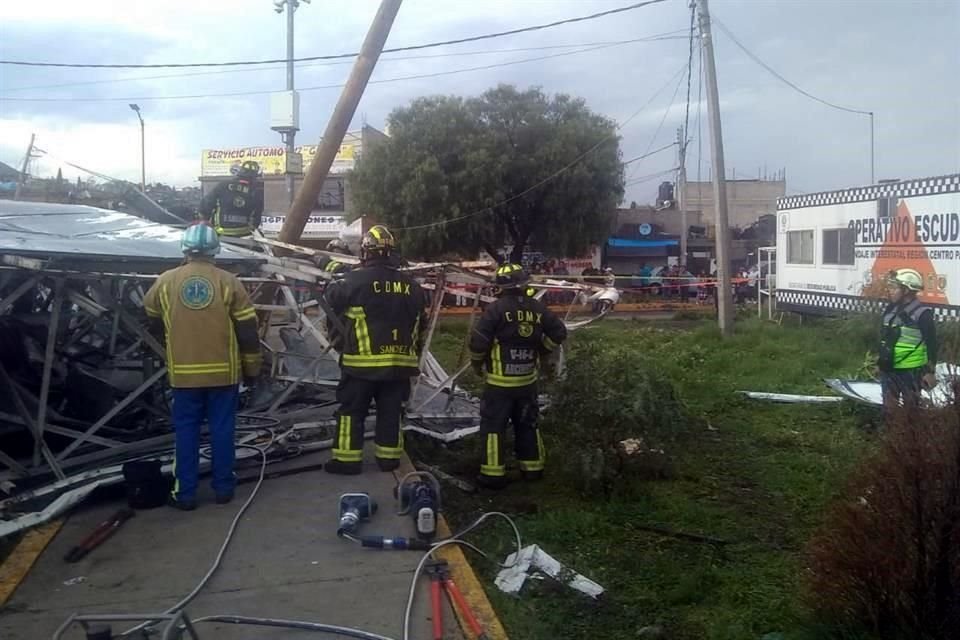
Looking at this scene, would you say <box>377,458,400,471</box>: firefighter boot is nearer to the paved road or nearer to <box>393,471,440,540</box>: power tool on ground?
the paved road

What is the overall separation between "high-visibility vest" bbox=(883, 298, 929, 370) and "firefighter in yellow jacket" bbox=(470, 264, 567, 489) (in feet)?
10.1

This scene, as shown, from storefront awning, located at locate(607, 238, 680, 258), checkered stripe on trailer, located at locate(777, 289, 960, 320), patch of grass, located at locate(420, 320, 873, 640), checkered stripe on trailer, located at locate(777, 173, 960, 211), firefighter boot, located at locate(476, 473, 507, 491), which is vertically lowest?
patch of grass, located at locate(420, 320, 873, 640)

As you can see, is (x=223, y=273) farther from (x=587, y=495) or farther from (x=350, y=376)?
(x=587, y=495)

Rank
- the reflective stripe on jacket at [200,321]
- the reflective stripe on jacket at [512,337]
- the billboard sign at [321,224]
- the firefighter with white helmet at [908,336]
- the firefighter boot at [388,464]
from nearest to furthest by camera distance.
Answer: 1. the reflective stripe on jacket at [200,321]
2. the firefighter boot at [388,464]
3. the reflective stripe on jacket at [512,337]
4. the firefighter with white helmet at [908,336]
5. the billboard sign at [321,224]

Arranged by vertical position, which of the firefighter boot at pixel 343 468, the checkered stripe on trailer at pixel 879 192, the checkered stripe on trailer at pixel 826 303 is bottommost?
the firefighter boot at pixel 343 468

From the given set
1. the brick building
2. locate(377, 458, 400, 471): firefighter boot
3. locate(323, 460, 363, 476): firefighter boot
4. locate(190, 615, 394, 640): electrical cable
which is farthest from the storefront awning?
locate(190, 615, 394, 640): electrical cable

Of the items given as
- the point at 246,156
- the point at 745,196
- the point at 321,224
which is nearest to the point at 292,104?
the point at 321,224

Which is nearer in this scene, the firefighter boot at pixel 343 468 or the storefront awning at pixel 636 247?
the firefighter boot at pixel 343 468

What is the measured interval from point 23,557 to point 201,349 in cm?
149

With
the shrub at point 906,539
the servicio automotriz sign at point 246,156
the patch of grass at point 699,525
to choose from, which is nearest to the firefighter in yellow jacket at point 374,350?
the patch of grass at point 699,525

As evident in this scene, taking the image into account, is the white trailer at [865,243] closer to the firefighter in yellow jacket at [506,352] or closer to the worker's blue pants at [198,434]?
the firefighter in yellow jacket at [506,352]

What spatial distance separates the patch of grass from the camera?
180 inches

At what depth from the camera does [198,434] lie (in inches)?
223

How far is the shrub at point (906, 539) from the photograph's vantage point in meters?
3.53
